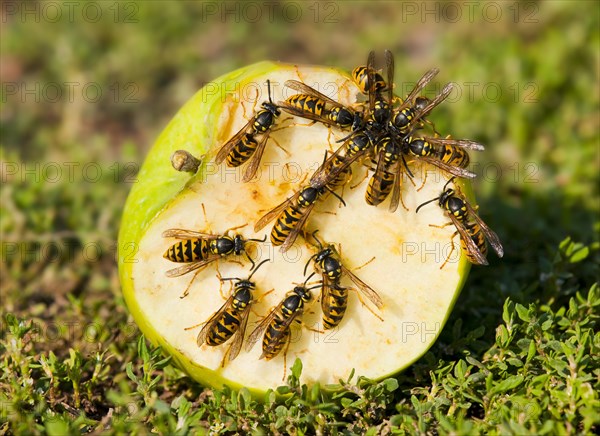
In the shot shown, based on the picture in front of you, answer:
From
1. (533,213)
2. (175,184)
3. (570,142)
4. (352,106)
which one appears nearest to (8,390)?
(175,184)

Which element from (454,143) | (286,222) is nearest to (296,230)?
(286,222)

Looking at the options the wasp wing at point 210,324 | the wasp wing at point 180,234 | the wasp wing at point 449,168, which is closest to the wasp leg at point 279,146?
the wasp wing at point 180,234

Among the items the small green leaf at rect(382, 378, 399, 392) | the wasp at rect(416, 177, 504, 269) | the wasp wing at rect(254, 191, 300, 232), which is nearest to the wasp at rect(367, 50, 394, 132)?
the wasp at rect(416, 177, 504, 269)

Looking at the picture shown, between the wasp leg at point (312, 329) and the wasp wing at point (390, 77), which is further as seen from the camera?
the wasp wing at point (390, 77)

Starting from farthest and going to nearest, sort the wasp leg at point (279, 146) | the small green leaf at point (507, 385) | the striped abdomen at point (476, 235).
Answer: the wasp leg at point (279, 146) < the striped abdomen at point (476, 235) < the small green leaf at point (507, 385)

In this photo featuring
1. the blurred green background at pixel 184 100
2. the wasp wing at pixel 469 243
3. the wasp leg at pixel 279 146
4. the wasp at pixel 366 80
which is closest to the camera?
the wasp wing at pixel 469 243

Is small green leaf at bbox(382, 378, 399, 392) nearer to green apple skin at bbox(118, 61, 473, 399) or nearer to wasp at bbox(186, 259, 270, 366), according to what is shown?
green apple skin at bbox(118, 61, 473, 399)

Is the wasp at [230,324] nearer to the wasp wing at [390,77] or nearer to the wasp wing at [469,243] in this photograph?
the wasp wing at [469,243]

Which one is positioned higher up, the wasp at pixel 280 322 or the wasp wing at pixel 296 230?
the wasp wing at pixel 296 230
